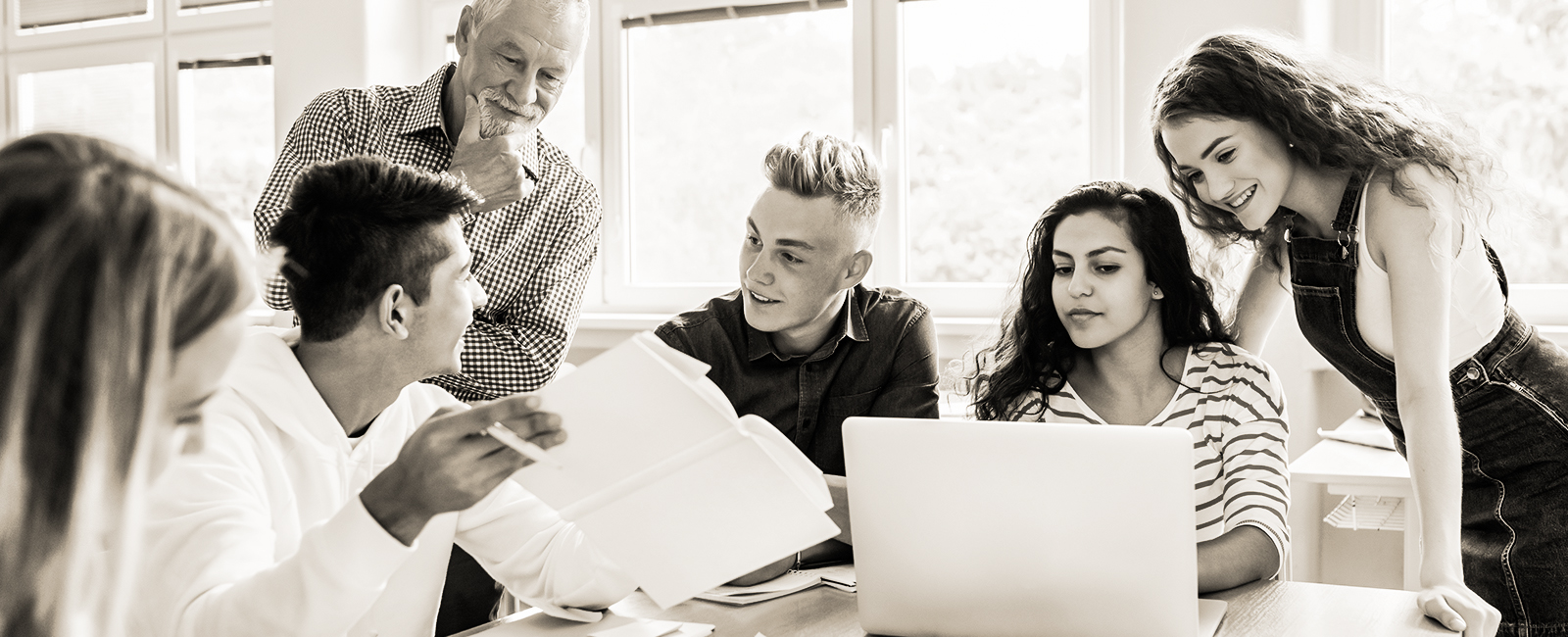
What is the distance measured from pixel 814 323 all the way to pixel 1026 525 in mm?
813

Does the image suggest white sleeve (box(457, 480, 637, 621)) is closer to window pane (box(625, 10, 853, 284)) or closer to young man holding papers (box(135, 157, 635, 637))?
young man holding papers (box(135, 157, 635, 637))

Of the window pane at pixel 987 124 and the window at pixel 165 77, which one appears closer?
the window pane at pixel 987 124

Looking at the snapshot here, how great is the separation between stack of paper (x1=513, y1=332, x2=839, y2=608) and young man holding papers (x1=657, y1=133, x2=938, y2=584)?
751mm

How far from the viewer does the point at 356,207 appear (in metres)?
1.21

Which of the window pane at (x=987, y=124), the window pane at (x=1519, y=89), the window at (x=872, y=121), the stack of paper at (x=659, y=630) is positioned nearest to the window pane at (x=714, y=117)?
the window at (x=872, y=121)

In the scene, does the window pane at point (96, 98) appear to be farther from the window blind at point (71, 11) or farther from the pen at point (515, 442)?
the pen at point (515, 442)

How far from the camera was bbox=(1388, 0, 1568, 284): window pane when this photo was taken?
2.65 metres

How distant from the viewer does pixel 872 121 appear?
3230 millimetres

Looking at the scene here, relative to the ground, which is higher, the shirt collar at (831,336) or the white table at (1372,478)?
the shirt collar at (831,336)

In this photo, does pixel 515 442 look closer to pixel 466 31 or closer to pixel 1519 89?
pixel 466 31

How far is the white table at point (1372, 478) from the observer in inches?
78.3

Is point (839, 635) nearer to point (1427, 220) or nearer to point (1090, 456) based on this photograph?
point (1090, 456)

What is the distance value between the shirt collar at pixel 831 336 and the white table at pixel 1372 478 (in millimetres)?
834

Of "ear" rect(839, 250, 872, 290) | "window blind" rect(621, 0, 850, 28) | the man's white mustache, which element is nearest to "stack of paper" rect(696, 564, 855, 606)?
"ear" rect(839, 250, 872, 290)
